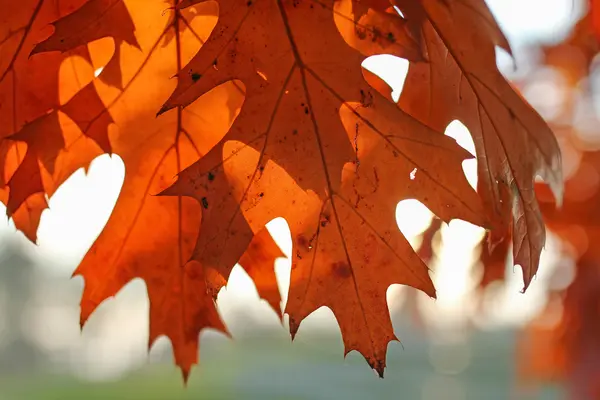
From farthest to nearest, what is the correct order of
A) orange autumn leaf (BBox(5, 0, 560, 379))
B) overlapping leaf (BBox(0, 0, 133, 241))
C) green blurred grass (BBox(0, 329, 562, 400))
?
green blurred grass (BBox(0, 329, 562, 400))
overlapping leaf (BBox(0, 0, 133, 241))
orange autumn leaf (BBox(5, 0, 560, 379))

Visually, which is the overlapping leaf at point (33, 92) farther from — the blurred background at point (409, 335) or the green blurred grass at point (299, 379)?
the green blurred grass at point (299, 379)

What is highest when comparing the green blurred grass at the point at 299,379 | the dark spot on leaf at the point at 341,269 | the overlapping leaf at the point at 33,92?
the green blurred grass at the point at 299,379

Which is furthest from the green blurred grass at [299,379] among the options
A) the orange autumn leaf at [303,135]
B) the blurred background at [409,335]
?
the orange autumn leaf at [303,135]

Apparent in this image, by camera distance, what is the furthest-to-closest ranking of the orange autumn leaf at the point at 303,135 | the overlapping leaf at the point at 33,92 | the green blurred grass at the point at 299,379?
the green blurred grass at the point at 299,379 → the overlapping leaf at the point at 33,92 → the orange autumn leaf at the point at 303,135

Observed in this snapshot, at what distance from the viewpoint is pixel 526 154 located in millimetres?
949

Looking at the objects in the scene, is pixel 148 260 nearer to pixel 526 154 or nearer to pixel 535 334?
pixel 526 154

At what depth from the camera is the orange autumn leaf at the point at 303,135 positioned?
0.81 meters

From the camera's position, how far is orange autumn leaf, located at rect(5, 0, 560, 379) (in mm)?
808

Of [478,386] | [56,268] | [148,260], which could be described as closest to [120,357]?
[56,268]

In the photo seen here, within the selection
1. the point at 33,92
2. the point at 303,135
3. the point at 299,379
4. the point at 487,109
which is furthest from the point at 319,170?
the point at 299,379

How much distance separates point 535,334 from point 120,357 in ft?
76.3

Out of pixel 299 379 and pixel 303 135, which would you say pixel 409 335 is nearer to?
pixel 299 379

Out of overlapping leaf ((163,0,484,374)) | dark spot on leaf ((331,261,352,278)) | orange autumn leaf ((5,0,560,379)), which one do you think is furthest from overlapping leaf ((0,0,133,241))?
dark spot on leaf ((331,261,352,278))

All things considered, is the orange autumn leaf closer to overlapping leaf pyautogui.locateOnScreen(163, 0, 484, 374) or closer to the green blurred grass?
overlapping leaf pyautogui.locateOnScreen(163, 0, 484, 374)
